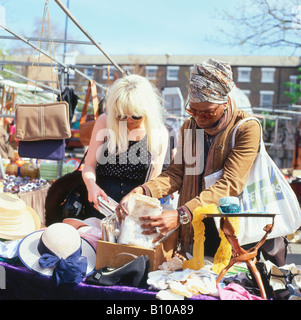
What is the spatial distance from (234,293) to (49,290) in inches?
37.8

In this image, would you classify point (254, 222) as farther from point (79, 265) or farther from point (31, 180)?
point (31, 180)

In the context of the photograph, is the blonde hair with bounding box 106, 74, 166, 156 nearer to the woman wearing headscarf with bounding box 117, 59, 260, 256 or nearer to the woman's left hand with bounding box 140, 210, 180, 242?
the woman wearing headscarf with bounding box 117, 59, 260, 256

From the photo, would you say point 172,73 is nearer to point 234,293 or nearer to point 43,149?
point 43,149

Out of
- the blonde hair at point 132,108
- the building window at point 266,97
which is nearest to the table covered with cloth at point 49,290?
the blonde hair at point 132,108

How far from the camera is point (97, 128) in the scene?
2896mm

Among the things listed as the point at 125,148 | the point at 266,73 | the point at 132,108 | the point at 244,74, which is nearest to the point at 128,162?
the point at 125,148

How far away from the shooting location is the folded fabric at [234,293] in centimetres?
166

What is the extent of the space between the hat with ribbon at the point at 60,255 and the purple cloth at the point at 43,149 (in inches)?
64.7

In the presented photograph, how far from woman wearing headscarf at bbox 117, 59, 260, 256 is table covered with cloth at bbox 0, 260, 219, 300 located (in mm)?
304

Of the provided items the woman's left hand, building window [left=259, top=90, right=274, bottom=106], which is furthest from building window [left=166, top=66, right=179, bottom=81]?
the woman's left hand

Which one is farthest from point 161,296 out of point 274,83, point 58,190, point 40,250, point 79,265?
point 274,83

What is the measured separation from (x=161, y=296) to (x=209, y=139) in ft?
2.92

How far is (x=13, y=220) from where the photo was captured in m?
2.74

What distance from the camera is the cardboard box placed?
1921mm
